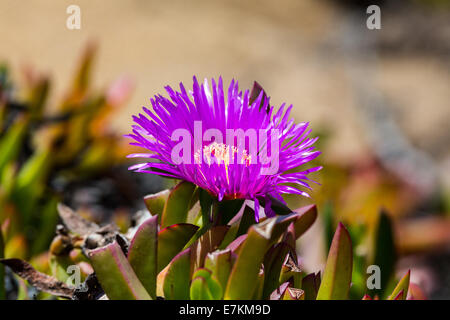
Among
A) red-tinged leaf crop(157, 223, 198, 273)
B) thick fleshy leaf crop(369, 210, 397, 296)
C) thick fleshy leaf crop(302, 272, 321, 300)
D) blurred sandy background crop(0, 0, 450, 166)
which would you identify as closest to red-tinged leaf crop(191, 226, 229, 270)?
red-tinged leaf crop(157, 223, 198, 273)

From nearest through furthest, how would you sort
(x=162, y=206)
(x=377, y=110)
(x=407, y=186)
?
(x=162, y=206)
(x=407, y=186)
(x=377, y=110)

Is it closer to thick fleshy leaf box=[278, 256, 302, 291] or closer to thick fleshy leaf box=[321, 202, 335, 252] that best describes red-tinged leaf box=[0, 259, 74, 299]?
thick fleshy leaf box=[278, 256, 302, 291]

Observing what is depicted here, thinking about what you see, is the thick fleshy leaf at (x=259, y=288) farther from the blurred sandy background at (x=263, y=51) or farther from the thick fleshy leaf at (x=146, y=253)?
the blurred sandy background at (x=263, y=51)

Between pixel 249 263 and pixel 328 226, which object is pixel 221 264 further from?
pixel 328 226

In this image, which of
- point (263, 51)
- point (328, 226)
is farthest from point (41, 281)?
point (263, 51)

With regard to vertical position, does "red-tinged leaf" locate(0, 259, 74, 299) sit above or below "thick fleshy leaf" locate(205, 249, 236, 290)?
below

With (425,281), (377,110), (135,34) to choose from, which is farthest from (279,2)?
(425,281)

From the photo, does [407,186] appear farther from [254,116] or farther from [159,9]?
[159,9]
